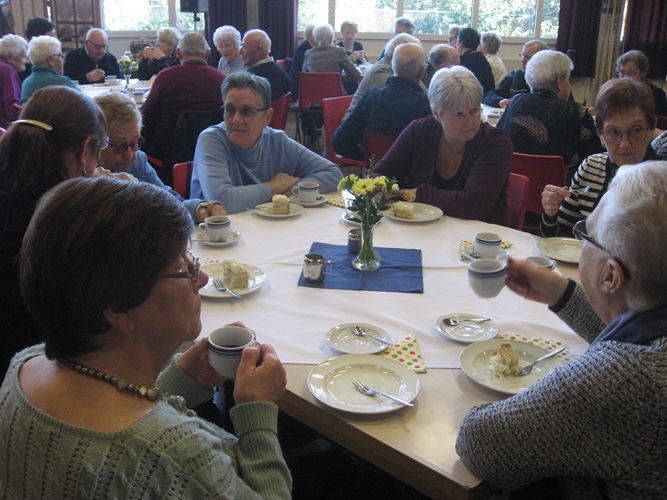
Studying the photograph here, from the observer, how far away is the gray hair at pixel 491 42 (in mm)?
7234

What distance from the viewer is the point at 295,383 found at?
1451 millimetres

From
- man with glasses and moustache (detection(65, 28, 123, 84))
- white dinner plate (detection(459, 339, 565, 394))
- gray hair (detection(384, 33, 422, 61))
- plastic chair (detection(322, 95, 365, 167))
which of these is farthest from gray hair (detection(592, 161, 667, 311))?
man with glasses and moustache (detection(65, 28, 123, 84))

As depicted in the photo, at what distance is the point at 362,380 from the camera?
146 centimetres

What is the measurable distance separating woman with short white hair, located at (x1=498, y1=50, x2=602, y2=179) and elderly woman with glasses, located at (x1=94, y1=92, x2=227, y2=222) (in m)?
2.13

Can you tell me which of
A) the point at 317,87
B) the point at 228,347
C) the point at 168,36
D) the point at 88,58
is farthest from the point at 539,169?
the point at 88,58

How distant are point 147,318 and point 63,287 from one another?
0.48 feet

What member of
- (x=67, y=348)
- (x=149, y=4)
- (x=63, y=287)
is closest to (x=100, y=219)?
(x=63, y=287)

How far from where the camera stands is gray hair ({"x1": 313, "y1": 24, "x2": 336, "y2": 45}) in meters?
7.47

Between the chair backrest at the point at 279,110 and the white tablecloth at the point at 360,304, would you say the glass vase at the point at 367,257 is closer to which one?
the white tablecloth at the point at 360,304

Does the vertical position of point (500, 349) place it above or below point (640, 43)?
below

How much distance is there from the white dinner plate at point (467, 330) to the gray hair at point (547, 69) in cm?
265

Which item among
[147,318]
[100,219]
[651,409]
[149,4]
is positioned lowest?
[651,409]

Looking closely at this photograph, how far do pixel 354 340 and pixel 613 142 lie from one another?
61.4 inches

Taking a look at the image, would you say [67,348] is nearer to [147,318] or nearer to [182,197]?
[147,318]
